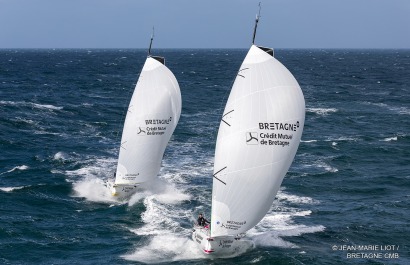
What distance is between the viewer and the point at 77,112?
318ft

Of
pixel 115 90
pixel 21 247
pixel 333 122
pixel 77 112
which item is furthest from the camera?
pixel 115 90

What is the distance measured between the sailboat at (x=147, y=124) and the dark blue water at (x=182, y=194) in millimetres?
1952

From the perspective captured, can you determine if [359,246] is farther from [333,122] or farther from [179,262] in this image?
[333,122]

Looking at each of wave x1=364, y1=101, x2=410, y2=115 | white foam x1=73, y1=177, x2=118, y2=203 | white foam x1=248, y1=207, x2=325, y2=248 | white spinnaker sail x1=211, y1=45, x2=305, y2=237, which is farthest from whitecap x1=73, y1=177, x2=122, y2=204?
wave x1=364, y1=101, x2=410, y2=115

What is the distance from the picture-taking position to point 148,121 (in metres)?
51.1

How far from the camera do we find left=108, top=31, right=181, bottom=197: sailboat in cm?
5084

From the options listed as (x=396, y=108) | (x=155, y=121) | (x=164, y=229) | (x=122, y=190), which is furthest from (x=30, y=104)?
(x=164, y=229)

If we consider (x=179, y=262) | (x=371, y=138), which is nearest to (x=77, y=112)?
(x=371, y=138)

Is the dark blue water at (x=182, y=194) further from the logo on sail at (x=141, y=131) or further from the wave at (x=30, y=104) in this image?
the logo on sail at (x=141, y=131)

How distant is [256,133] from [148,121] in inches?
698

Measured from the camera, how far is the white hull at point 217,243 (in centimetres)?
3709

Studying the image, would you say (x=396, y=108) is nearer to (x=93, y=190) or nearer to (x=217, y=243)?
(x=93, y=190)

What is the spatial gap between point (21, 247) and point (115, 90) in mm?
94163

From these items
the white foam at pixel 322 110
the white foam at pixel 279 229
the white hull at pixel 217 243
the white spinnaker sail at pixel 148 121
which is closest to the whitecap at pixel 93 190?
the white spinnaker sail at pixel 148 121
